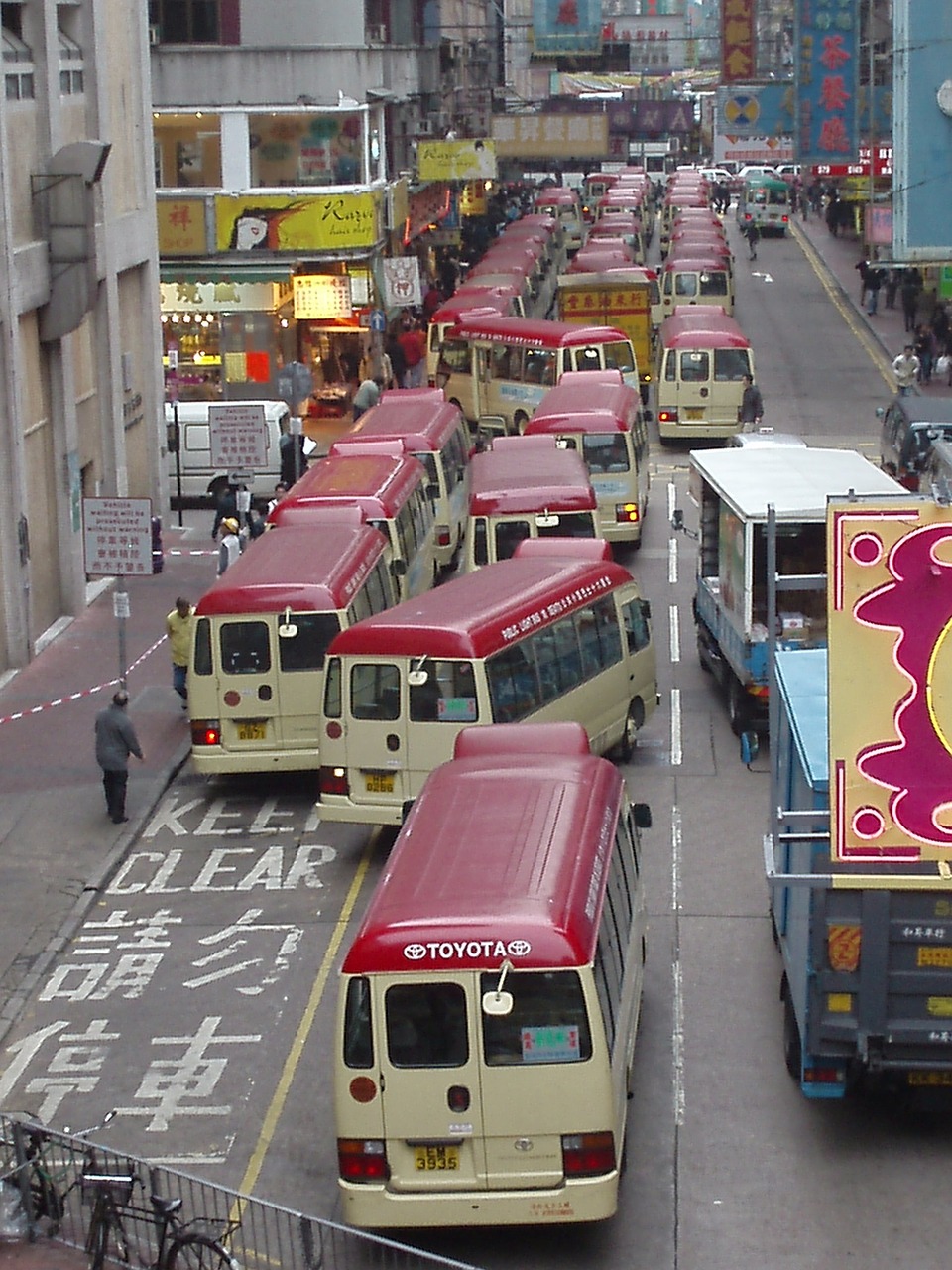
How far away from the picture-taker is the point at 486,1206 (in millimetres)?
11531

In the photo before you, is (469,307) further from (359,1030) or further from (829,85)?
(359,1030)

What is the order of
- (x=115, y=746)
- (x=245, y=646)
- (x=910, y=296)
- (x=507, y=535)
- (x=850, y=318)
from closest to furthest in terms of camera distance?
(x=115, y=746)
(x=245, y=646)
(x=507, y=535)
(x=910, y=296)
(x=850, y=318)

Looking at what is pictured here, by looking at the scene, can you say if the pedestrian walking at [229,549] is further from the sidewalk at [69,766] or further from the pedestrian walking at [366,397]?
the pedestrian walking at [366,397]

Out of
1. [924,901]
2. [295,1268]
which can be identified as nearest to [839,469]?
[924,901]

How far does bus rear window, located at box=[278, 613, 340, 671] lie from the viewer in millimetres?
21000

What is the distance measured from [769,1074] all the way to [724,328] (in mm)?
30678

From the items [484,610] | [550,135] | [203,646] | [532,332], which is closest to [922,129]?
[532,332]

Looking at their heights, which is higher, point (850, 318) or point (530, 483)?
point (850, 318)

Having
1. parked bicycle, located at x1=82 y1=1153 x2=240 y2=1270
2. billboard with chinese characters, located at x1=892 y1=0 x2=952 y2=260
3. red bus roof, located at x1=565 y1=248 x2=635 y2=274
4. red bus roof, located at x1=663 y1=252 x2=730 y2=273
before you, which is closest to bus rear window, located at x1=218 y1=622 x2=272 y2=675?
parked bicycle, located at x1=82 y1=1153 x2=240 y2=1270

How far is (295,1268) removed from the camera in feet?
37.9

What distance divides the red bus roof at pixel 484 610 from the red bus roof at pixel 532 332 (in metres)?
18.5

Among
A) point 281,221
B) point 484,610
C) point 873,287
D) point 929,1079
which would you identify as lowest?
point 929,1079

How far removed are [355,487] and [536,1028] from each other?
16.0m

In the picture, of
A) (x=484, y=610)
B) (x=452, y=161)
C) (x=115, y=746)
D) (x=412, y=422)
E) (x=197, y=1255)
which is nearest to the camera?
(x=197, y=1255)
